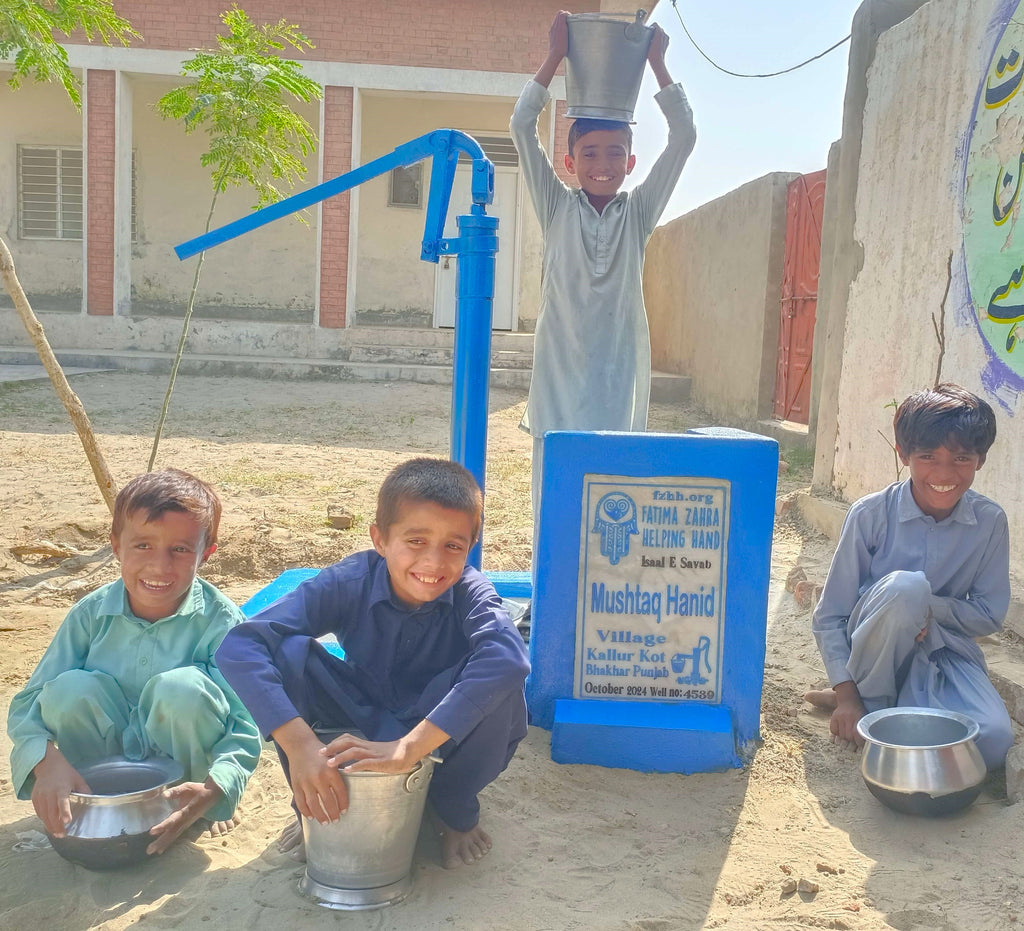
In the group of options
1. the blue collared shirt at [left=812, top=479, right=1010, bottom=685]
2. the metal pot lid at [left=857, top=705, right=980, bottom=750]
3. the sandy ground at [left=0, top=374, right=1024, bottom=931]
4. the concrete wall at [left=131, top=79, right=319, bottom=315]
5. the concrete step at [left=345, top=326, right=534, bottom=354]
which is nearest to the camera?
the sandy ground at [left=0, top=374, right=1024, bottom=931]

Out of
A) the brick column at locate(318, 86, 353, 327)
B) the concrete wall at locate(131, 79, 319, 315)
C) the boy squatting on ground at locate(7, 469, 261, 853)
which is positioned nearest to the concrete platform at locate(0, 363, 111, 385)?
the concrete wall at locate(131, 79, 319, 315)

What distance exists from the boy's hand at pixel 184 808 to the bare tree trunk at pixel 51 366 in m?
1.93

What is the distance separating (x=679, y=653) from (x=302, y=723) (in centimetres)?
113

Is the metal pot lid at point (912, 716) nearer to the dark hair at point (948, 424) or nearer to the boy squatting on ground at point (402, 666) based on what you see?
the dark hair at point (948, 424)

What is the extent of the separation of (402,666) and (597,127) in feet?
5.70

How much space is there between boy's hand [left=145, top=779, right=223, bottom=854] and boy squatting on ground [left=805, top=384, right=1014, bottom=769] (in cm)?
164

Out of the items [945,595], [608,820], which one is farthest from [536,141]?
[608,820]

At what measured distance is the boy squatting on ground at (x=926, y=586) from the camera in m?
2.58

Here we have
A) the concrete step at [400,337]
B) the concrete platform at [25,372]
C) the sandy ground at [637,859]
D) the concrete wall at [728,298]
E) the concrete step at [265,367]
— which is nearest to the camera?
the sandy ground at [637,859]

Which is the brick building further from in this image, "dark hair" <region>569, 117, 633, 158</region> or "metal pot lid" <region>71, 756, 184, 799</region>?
"metal pot lid" <region>71, 756, 184, 799</region>

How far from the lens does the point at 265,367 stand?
11.0 m

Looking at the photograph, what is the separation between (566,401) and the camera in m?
3.12

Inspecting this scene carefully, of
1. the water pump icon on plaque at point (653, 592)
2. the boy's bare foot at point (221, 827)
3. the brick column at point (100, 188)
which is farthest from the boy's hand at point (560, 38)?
the brick column at point (100, 188)

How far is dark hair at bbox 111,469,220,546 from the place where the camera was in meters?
2.21
